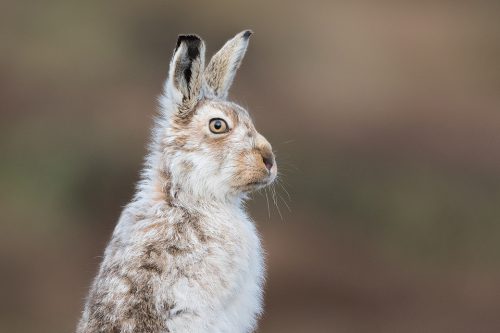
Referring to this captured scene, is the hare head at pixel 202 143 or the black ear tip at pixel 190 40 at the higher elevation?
the black ear tip at pixel 190 40

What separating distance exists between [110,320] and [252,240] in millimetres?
1345

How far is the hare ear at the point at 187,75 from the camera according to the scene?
801cm

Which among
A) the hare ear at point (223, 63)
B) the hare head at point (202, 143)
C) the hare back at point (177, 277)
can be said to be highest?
the hare ear at point (223, 63)

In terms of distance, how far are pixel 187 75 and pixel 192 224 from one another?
116 cm

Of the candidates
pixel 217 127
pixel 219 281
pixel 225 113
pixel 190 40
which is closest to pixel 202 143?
pixel 217 127

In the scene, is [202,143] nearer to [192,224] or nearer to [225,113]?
[225,113]

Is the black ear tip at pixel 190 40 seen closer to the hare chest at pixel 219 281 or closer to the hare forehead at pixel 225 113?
the hare forehead at pixel 225 113

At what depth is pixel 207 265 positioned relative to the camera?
25.5 feet

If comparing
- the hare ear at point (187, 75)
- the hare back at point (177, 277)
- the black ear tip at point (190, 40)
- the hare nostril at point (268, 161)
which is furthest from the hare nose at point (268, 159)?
Result: the black ear tip at point (190, 40)

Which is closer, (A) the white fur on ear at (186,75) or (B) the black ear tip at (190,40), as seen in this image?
(B) the black ear tip at (190,40)

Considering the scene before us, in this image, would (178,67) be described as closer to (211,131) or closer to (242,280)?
(211,131)

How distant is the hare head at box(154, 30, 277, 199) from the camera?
317 inches

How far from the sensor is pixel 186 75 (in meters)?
8.26

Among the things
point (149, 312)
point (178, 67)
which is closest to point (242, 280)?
point (149, 312)
